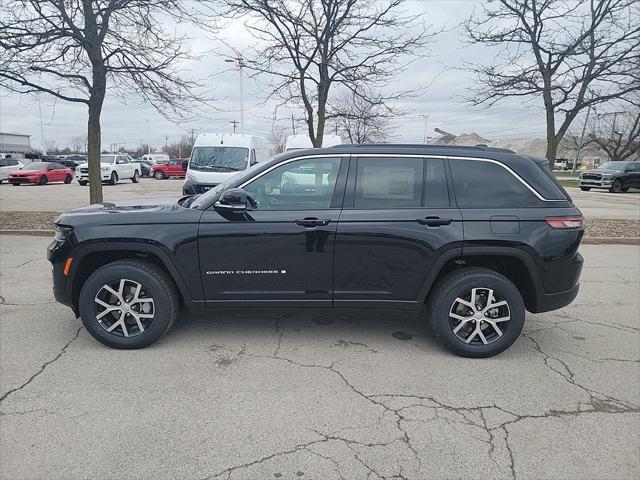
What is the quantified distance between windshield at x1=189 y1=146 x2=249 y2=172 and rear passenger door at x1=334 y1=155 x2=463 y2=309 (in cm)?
942

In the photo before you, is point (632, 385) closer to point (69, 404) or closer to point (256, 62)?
point (69, 404)

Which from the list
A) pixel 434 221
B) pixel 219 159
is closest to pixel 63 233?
pixel 434 221

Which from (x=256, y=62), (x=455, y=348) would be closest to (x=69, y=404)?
(x=455, y=348)

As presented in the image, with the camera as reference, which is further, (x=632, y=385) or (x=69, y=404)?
(x=632, y=385)

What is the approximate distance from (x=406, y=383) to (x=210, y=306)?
1.75 metres

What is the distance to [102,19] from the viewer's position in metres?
8.44

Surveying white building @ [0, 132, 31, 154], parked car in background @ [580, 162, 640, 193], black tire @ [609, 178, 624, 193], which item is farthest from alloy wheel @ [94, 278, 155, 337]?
white building @ [0, 132, 31, 154]

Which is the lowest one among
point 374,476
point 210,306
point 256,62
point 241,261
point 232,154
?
point 374,476

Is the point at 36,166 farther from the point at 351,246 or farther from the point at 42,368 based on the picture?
the point at 351,246

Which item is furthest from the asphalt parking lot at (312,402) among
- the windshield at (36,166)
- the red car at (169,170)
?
the red car at (169,170)

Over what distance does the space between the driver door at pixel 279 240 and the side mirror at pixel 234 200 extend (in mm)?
87

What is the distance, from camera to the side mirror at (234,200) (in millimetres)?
3322

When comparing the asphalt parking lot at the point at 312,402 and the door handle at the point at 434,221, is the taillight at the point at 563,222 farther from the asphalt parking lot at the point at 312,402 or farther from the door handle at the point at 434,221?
the asphalt parking lot at the point at 312,402

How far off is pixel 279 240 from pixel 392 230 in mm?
941
